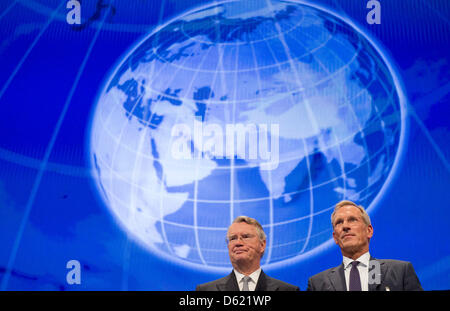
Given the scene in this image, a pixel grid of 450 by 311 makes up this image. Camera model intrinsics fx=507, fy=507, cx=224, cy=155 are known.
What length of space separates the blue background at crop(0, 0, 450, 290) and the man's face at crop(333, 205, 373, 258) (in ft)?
5.95

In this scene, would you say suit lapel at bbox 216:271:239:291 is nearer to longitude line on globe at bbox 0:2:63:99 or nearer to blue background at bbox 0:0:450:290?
blue background at bbox 0:0:450:290

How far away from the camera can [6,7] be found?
5.09m

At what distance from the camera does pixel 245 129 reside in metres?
4.70

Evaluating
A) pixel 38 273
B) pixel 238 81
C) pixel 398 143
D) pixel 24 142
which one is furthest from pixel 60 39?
pixel 398 143

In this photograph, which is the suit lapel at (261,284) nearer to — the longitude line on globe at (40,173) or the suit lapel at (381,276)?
the suit lapel at (381,276)

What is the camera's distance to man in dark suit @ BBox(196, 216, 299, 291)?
2826 mm

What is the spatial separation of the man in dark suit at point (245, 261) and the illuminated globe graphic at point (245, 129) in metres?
1.67

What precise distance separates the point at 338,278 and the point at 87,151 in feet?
9.47

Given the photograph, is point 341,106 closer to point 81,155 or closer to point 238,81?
point 238,81

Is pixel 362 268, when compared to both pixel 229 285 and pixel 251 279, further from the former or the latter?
pixel 229 285

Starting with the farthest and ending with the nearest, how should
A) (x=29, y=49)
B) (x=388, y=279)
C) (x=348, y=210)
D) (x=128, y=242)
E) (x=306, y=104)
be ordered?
(x=29, y=49) < (x=306, y=104) < (x=128, y=242) < (x=348, y=210) < (x=388, y=279)

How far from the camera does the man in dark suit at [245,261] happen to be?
2826 mm

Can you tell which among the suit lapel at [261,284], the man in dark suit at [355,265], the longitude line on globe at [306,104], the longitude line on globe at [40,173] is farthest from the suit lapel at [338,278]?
the longitude line on globe at [40,173]

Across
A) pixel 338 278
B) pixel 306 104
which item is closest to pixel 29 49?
pixel 306 104
